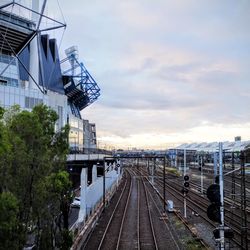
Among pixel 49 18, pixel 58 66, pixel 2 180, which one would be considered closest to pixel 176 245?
pixel 2 180

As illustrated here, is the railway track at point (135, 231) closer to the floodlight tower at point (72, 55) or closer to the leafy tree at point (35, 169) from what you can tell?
the leafy tree at point (35, 169)

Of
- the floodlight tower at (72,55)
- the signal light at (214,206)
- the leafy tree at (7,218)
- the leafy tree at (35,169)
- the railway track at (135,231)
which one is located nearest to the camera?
the leafy tree at (7,218)

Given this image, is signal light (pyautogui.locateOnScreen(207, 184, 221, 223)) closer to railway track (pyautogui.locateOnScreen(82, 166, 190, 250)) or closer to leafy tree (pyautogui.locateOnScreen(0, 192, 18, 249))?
leafy tree (pyautogui.locateOnScreen(0, 192, 18, 249))

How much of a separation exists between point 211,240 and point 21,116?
15.6m

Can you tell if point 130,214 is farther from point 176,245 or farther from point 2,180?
point 2,180

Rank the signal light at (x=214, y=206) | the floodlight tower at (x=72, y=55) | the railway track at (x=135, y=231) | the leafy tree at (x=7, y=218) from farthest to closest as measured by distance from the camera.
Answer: the floodlight tower at (x=72, y=55) → the railway track at (x=135, y=231) → the signal light at (x=214, y=206) → the leafy tree at (x=7, y=218)

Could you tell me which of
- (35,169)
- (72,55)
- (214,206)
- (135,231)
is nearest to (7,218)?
(35,169)

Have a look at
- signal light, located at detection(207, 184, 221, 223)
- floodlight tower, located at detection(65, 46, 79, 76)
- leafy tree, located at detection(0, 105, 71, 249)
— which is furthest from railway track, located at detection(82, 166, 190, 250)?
floodlight tower, located at detection(65, 46, 79, 76)

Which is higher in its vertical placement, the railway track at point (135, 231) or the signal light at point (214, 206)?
the signal light at point (214, 206)

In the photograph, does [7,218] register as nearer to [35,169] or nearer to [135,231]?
[35,169]

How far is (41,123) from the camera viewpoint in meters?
10.4

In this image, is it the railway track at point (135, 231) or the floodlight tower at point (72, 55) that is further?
the floodlight tower at point (72, 55)

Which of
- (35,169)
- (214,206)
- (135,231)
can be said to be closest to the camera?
(35,169)

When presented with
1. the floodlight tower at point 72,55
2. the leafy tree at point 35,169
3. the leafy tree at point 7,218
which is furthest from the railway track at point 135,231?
the floodlight tower at point 72,55
